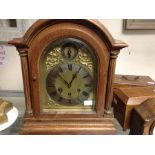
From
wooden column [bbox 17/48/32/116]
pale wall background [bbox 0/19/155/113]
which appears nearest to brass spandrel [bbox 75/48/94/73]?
wooden column [bbox 17/48/32/116]

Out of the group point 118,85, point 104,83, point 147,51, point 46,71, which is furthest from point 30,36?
point 147,51

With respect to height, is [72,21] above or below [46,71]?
above

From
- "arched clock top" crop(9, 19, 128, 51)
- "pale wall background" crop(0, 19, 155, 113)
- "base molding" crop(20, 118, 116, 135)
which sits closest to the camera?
"arched clock top" crop(9, 19, 128, 51)

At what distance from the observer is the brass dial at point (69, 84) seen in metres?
0.63

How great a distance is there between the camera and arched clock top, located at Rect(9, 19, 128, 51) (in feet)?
1.82

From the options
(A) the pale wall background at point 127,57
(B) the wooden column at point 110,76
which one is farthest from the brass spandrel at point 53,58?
(A) the pale wall background at point 127,57

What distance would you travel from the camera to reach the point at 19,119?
34.4 inches

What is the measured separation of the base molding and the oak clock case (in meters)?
0.04

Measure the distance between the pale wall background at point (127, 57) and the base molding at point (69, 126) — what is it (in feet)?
0.99

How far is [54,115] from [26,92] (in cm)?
11

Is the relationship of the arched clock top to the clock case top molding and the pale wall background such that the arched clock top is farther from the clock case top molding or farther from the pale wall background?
the pale wall background
